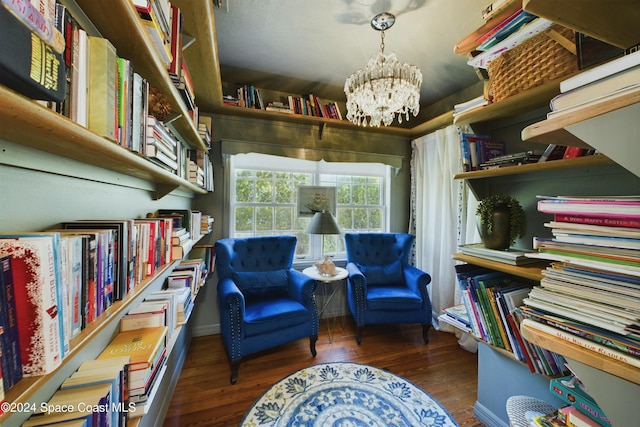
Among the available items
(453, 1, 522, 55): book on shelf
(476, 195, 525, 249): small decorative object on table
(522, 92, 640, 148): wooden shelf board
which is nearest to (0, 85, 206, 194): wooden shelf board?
(522, 92, 640, 148): wooden shelf board

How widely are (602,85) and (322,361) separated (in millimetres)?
2288

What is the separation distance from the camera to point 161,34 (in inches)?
34.6

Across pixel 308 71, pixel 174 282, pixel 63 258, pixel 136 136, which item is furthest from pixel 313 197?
pixel 63 258

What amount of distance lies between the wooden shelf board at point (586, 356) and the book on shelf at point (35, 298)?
1.18m

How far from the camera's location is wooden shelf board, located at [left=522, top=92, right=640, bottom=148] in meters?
0.50

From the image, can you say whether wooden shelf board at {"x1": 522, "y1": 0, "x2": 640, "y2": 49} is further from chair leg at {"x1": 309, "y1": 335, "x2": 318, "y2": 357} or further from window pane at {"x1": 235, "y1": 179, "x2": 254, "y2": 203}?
window pane at {"x1": 235, "y1": 179, "x2": 254, "y2": 203}

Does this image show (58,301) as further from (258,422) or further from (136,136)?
(258,422)

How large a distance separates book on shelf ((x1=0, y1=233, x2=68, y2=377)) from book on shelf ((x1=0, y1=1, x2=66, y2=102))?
0.81 feet

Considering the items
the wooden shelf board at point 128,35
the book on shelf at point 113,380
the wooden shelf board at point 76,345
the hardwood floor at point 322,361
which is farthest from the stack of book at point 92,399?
the hardwood floor at point 322,361

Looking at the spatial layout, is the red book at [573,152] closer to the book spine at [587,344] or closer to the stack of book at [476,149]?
the stack of book at [476,149]

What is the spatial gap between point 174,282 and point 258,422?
3.28 feet

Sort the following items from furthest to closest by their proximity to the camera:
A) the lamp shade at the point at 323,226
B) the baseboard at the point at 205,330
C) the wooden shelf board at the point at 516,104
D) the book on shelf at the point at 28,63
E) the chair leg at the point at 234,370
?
the baseboard at the point at 205,330 → the lamp shade at the point at 323,226 → the chair leg at the point at 234,370 → the wooden shelf board at the point at 516,104 → the book on shelf at the point at 28,63

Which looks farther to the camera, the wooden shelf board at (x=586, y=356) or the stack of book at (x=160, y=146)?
the stack of book at (x=160, y=146)

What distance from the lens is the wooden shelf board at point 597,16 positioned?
62 centimetres
